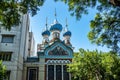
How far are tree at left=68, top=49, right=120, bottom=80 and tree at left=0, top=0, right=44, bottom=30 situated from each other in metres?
16.2

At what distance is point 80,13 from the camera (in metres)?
13.0

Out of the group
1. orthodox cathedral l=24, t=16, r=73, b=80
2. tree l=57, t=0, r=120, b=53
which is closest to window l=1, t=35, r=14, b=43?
orthodox cathedral l=24, t=16, r=73, b=80

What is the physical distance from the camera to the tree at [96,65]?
2627 centimetres

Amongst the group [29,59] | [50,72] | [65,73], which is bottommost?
[65,73]

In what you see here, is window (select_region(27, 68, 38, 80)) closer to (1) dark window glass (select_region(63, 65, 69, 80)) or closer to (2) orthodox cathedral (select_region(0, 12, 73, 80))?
(2) orthodox cathedral (select_region(0, 12, 73, 80))

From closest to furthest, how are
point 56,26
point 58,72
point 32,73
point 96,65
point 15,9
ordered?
point 15,9 → point 96,65 → point 32,73 → point 58,72 → point 56,26

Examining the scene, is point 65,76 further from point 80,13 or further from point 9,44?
point 80,13

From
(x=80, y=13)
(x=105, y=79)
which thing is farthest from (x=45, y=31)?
(x=80, y=13)

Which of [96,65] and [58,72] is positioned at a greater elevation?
[96,65]

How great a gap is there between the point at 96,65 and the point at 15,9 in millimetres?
17045

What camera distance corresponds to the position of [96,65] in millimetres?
26781

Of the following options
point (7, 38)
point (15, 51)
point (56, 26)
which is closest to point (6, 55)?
point (15, 51)

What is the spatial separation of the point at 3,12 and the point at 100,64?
17.4 meters

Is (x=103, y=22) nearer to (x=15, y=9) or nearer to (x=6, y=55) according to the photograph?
(x=15, y=9)
